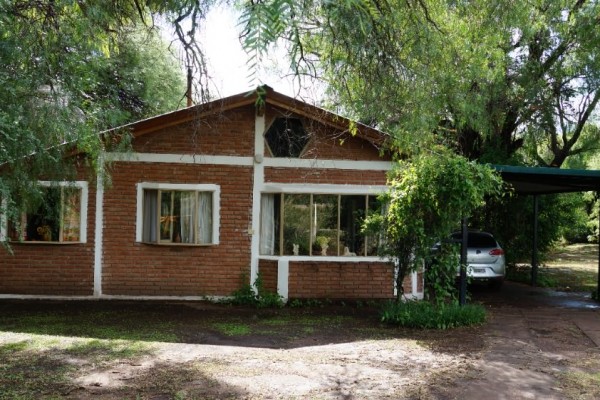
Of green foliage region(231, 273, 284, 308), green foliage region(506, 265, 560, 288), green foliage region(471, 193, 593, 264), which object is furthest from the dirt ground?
green foliage region(471, 193, 593, 264)

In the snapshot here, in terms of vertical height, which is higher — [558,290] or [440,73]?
[440,73]

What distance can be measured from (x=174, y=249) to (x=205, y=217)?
917 millimetres

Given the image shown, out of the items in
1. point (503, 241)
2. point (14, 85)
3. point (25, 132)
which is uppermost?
point (14, 85)

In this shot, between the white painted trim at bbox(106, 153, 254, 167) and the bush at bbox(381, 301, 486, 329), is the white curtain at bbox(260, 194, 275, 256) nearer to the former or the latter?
the white painted trim at bbox(106, 153, 254, 167)

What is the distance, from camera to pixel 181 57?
19.0 ft

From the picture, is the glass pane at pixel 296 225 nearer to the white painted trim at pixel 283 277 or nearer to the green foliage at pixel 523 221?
the white painted trim at pixel 283 277

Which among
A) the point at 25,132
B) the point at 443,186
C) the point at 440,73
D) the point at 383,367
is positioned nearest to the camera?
the point at 25,132

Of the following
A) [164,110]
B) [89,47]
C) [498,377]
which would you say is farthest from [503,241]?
[89,47]

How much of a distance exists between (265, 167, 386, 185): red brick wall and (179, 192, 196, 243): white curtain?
1637 millimetres

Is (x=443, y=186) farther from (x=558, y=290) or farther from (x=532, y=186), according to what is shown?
(x=558, y=290)

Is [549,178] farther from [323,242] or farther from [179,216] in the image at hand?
[179,216]

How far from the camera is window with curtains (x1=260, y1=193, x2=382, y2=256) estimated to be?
12445 mm

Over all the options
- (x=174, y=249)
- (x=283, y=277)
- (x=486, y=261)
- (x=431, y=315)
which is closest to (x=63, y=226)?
(x=174, y=249)

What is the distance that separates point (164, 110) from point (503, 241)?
37.4ft
